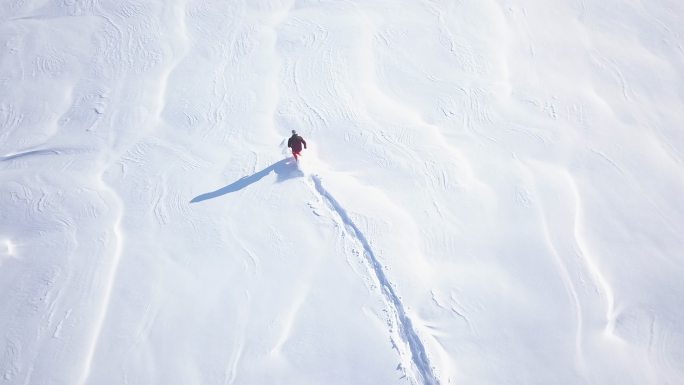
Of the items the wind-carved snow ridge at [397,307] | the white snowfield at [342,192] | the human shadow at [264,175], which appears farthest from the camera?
the human shadow at [264,175]

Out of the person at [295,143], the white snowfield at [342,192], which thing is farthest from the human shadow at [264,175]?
the person at [295,143]

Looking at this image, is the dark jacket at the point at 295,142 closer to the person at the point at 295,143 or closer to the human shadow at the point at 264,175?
the person at the point at 295,143

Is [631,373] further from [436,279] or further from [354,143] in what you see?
[354,143]

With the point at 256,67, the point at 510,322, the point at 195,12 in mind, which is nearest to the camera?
the point at 510,322

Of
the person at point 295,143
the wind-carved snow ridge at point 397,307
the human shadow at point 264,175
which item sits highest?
the person at point 295,143

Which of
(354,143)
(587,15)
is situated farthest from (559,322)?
(587,15)

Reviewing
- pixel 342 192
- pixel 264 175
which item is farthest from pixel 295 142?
pixel 342 192

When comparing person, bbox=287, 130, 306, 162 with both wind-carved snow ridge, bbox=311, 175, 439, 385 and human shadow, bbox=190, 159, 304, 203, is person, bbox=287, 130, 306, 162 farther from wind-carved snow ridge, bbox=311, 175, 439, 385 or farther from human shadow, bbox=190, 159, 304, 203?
wind-carved snow ridge, bbox=311, 175, 439, 385
